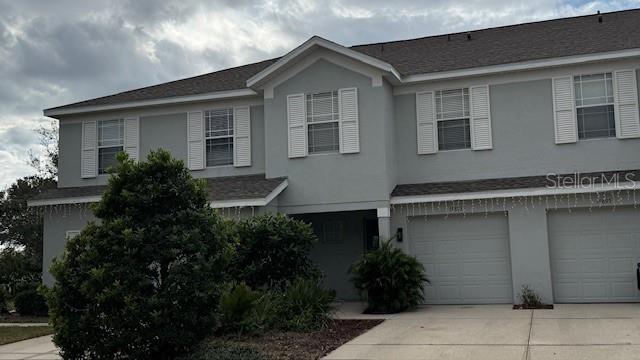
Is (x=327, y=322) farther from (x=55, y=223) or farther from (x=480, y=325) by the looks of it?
(x=55, y=223)

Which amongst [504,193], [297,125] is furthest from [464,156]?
[297,125]

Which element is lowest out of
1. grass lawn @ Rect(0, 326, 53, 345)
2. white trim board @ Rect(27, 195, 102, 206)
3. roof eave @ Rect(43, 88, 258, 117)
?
grass lawn @ Rect(0, 326, 53, 345)

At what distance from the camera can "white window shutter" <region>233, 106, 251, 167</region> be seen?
56.4ft

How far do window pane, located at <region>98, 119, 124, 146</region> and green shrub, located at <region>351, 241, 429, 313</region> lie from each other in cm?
803

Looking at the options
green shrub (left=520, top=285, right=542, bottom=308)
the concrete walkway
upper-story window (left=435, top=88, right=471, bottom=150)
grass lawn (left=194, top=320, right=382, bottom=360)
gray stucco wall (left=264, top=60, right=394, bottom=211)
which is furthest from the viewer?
upper-story window (left=435, top=88, right=471, bottom=150)

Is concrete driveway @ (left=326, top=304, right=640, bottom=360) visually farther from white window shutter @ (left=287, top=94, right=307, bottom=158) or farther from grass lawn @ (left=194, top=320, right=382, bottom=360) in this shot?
white window shutter @ (left=287, top=94, right=307, bottom=158)

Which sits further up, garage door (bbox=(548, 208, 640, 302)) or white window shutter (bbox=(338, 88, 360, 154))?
white window shutter (bbox=(338, 88, 360, 154))

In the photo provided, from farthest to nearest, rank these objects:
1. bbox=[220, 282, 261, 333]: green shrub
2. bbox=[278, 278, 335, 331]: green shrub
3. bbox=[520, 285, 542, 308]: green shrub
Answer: bbox=[520, 285, 542, 308]: green shrub, bbox=[278, 278, 335, 331]: green shrub, bbox=[220, 282, 261, 333]: green shrub

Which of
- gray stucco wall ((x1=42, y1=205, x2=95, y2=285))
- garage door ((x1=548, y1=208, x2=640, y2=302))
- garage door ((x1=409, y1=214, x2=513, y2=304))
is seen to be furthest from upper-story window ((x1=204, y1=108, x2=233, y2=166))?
garage door ((x1=548, y1=208, x2=640, y2=302))

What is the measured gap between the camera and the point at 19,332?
13.5m

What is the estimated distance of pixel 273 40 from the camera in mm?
19875

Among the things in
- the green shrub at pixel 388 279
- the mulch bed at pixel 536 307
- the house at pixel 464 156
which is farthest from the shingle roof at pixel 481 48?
the mulch bed at pixel 536 307

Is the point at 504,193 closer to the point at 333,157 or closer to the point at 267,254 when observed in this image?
the point at 333,157

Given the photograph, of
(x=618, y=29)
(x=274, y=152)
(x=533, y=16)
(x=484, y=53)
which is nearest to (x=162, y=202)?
(x=274, y=152)
